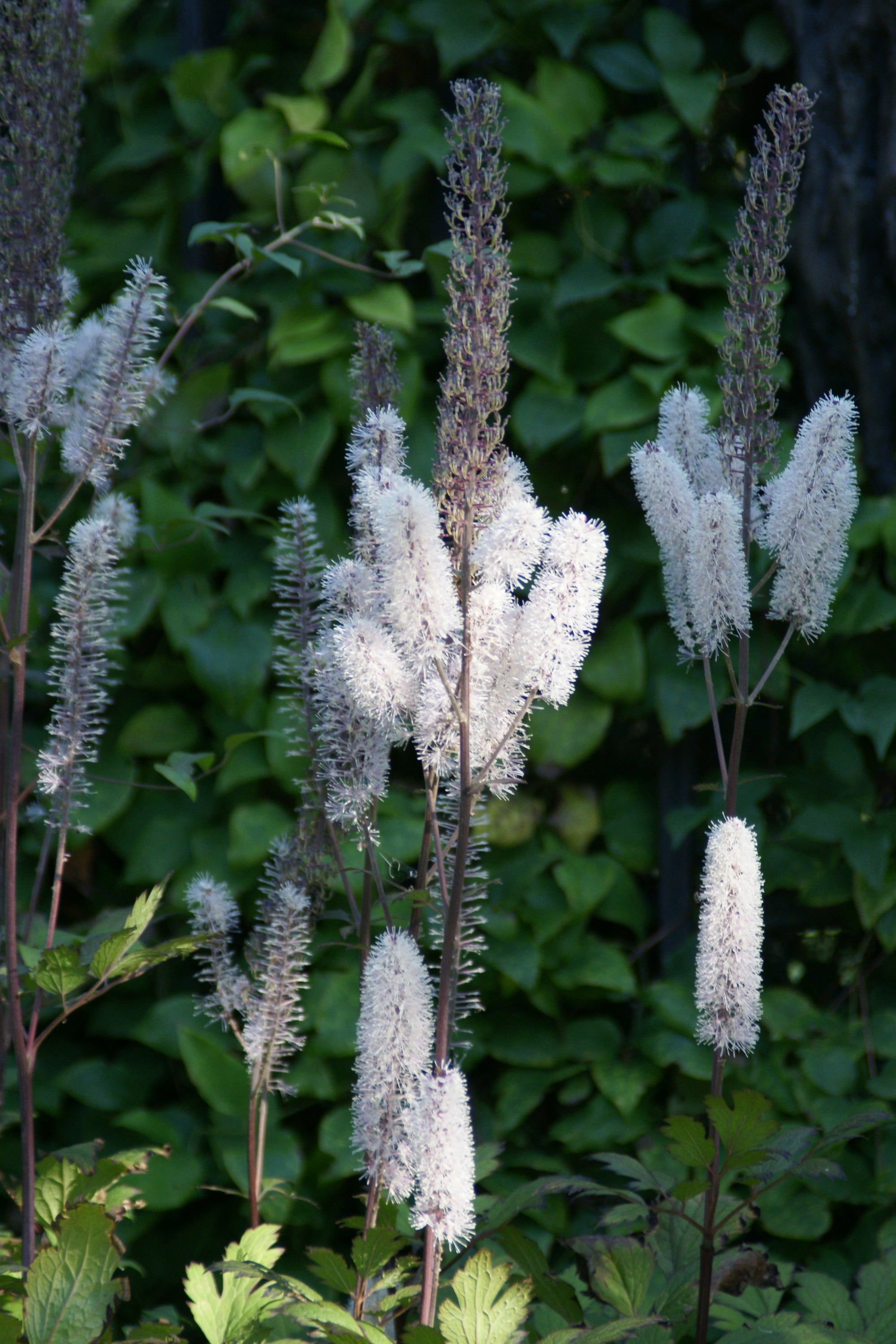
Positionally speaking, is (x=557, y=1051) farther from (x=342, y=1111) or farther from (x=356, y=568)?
(x=356, y=568)

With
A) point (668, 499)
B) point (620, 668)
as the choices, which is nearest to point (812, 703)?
point (620, 668)

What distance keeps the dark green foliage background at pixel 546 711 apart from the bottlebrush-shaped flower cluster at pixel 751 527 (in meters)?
0.74

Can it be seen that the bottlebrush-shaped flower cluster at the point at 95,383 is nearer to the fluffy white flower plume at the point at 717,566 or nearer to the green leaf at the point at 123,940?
the green leaf at the point at 123,940

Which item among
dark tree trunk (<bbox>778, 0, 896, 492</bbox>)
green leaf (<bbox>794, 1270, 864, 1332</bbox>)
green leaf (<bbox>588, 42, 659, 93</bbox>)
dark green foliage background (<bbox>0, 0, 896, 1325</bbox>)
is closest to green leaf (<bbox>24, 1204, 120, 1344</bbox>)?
green leaf (<bbox>794, 1270, 864, 1332</bbox>)

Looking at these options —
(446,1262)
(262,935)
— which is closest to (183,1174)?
(262,935)

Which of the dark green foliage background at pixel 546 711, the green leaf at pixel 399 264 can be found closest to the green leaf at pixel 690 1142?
the dark green foliage background at pixel 546 711

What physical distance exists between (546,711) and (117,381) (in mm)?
954

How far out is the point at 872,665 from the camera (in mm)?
1900

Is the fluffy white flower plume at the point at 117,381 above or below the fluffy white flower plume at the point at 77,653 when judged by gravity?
above

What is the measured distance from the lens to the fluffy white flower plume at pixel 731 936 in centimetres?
96

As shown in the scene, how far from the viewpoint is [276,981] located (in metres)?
1.14

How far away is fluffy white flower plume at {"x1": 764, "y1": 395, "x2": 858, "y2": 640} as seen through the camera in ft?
3.24

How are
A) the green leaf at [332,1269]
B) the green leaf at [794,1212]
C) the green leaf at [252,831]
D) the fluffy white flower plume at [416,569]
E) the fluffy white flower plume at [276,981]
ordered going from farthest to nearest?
the green leaf at [252,831] < the green leaf at [794,1212] < the fluffy white flower plume at [276,981] < the green leaf at [332,1269] < the fluffy white flower plume at [416,569]

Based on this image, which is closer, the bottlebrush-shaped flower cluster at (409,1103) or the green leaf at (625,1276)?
the bottlebrush-shaped flower cluster at (409,1103)
